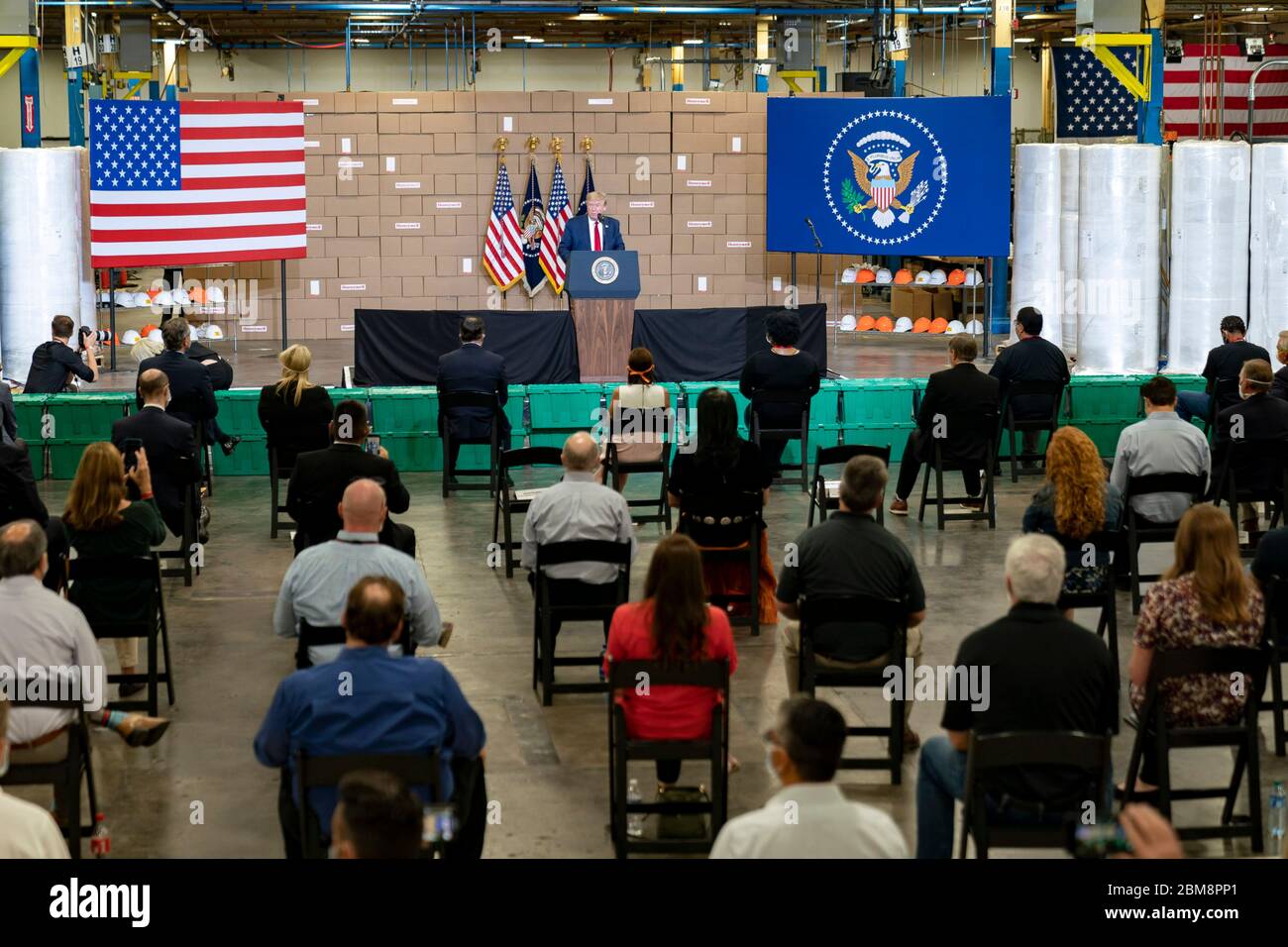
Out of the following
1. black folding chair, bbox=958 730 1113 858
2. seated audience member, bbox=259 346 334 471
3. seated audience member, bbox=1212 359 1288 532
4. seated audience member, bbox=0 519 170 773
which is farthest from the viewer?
seated audience member, bbox=259 346 334 471

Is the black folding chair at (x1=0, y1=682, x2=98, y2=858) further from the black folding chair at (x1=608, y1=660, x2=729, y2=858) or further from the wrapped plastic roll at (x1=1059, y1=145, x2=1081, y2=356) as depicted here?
the wrapped plastic roll at (x1=1059, y1=145, x2=1081, y2=356)

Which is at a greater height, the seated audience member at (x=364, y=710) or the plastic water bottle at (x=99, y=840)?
the seated audience member at (x=364, y=710)

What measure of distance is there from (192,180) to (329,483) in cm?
939

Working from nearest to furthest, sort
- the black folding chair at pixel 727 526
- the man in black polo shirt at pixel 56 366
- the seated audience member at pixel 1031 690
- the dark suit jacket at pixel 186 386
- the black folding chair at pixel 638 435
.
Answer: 1. the seated audience member at pixel 1031 690
2. the black folding chair at pixel 727 526
3. the black folding chair at pixel 638 435
4. the dark suit jacket at pixel 186 386
5. the man in black polo shirt at pixel 56 366

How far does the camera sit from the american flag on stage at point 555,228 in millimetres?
20609

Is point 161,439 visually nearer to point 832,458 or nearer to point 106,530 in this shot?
point 106,530

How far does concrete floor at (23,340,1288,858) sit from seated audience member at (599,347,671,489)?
70 centimetres

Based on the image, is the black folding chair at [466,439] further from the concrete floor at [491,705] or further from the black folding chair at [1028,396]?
the black folding chair at [1028,396]

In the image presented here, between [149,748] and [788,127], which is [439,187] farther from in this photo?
[149,748]

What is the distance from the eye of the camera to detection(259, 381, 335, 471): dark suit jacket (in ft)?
34.3

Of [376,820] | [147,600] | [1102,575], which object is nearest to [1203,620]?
[1102,575]

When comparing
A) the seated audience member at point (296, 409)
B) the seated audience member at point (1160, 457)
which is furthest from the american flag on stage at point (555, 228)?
the seated audience member at point (1160, 457)

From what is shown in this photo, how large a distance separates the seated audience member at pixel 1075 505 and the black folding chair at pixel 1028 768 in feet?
7.99

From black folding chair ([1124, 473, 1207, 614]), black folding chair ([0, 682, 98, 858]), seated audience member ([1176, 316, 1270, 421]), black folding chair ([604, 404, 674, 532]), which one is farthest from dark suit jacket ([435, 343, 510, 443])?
black folding chair ([0, 682, 98, 858])
